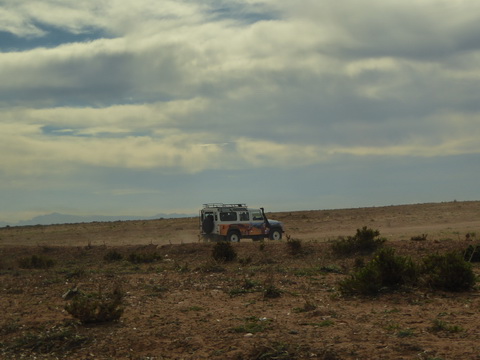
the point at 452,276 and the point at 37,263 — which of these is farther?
the point at 37,263

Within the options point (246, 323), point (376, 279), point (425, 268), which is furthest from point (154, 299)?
point (425, 268)

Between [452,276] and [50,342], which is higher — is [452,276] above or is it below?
above

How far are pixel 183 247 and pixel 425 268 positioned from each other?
14826 millimetres

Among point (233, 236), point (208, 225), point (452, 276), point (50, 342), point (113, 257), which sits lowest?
point (50, 342)

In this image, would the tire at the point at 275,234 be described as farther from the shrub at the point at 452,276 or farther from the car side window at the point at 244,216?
the shrub at the point at 452,276

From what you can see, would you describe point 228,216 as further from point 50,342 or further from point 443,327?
point 443,327

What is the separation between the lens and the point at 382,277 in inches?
464

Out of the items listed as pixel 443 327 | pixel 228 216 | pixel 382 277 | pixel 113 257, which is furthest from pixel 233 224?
pixel 443 327

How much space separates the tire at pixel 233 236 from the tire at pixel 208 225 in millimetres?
Answer: 1100

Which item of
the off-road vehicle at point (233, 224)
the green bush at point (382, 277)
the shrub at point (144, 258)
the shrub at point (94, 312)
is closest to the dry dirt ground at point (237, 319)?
the shrub at point (94, 312)

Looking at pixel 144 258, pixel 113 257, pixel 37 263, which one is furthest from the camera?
pixel 113 257

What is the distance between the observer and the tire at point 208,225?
100ft

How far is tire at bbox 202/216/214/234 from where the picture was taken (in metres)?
30.5

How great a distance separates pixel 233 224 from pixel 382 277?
19.1 metres
